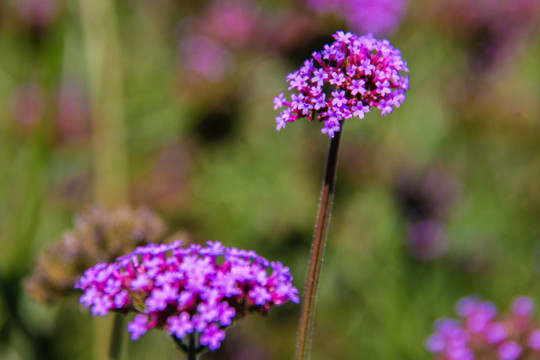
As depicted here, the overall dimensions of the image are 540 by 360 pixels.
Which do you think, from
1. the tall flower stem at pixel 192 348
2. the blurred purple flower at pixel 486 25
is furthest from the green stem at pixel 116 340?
the blurred purple flower at pixel 486 25

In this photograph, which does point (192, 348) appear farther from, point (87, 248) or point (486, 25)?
point (486, 25)

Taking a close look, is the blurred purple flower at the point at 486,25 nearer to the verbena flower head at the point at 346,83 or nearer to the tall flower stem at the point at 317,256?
the verbena flower head at the point at 346,83

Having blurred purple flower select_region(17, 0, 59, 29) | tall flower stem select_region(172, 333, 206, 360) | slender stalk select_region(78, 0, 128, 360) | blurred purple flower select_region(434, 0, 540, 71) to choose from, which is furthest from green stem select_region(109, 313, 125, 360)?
blurred purple flower select_region(434, 0, 540, 71)

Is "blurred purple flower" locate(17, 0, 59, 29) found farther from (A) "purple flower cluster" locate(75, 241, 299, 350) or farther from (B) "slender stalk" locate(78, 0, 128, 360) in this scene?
(A) "purple flower cluster" locate(75, 241, 299, 350)

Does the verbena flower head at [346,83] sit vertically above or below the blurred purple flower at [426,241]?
below

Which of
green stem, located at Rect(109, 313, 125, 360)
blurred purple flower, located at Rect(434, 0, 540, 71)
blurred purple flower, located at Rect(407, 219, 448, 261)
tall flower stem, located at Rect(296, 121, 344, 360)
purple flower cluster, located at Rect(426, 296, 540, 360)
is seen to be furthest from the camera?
blurred purple flower, located at Rect(434, 0, 540, 71)

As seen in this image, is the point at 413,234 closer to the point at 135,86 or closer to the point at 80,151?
the point at 80,151

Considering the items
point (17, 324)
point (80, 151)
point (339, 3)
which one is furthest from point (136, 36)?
point (17, 324)
